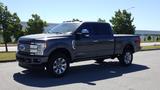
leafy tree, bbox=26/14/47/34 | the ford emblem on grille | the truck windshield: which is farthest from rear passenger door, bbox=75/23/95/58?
leafy tree, bbox=26/14/47/34

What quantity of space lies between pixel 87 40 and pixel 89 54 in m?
0.60

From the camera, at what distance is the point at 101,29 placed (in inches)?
496

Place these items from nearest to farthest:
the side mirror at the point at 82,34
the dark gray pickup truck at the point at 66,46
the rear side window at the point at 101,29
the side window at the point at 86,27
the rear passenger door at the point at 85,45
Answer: the dark gray pickup truck at the point at 66,46
the side mirror at the point at 82,34
the rear passenger door at the point at 85,45
the side window at the point at 86,27
the rear side window at the point at 101,29

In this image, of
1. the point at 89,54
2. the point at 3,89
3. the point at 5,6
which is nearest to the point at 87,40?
the point at 89,54

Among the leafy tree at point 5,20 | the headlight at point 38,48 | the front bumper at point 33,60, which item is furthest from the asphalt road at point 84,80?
the leafy tree at point 5,20

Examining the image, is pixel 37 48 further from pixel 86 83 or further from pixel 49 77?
pixel 86 83

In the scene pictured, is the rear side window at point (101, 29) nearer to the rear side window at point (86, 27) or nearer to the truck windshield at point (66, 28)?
the rear side window at point (86, 27)

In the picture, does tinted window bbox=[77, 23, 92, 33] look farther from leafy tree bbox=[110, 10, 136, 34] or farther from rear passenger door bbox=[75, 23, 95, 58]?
leafy tree bbox=[110, 10, 136, 34]

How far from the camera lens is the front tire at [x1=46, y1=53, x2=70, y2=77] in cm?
1021

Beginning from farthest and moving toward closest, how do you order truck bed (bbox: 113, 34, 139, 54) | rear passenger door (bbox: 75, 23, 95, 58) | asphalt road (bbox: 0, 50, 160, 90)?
truck bed (bbox: 113, 34, 139, 54)
rear passenger door (bbox: 75, 23, 95, 58)
asphalt road (bbox: 0, 50, 160, 90)

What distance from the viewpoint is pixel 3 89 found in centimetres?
816

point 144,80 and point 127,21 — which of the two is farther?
point 127,21

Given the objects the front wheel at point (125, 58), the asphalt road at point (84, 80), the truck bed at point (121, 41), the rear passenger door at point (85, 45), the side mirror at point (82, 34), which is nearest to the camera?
the asphalt road at point (84, 80)

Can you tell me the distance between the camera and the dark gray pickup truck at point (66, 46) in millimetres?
9977
